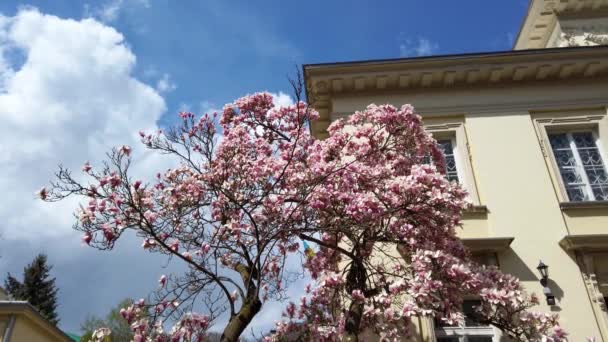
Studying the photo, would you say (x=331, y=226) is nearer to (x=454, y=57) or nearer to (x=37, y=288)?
(x=454, y=57)

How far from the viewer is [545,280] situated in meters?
7.55

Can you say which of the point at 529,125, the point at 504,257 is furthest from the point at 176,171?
the point at 529,125

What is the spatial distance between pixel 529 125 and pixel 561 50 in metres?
2.03

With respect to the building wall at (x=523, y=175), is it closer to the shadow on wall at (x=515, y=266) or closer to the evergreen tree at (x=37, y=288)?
the shadow on wall at (x=515, y=266)

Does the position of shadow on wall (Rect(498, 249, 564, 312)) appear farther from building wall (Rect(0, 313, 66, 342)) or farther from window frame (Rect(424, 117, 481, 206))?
building wall (Rect(0, 313, 66, 342))

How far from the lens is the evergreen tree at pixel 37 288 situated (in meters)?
28.0

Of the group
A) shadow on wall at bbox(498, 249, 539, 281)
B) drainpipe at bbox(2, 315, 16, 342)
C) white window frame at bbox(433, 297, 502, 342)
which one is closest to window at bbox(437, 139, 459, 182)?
shadow on wall at bbox(498, 249, 539, 281)

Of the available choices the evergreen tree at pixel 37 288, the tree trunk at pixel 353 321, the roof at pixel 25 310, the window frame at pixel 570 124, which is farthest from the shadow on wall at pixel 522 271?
the evergreen tree at pixel 37 288

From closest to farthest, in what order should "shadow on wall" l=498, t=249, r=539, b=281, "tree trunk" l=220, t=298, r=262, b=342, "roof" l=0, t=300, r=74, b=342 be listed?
1. "tree trunk" l=220, t=298, r=262, b=342
2. "roof" l=0, t=300, r=74, b=342
3. "shadow on wall" l=498, t=249, r=539, b=281

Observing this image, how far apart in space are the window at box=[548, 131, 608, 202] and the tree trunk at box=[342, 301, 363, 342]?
582 centimetres

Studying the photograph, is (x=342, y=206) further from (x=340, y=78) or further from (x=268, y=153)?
(x=340, y=78)

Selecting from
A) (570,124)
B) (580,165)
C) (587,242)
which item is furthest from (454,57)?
(587,242)

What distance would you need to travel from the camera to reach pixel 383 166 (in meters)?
6.96

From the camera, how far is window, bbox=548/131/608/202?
875cm
